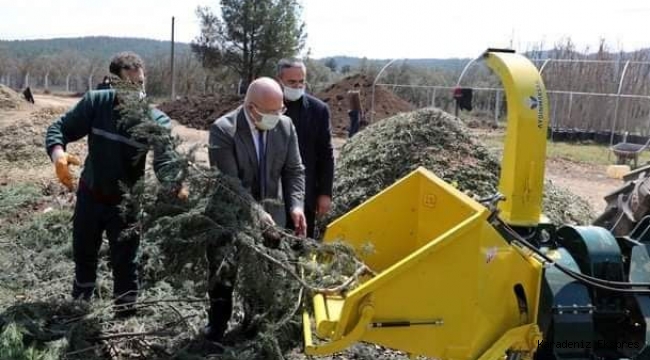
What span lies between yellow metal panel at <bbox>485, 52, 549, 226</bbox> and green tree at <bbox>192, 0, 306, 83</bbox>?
78.1ft

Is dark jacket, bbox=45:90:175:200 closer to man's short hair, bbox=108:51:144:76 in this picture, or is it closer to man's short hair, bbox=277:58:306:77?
man's short hair, bbox=108:51:144:76

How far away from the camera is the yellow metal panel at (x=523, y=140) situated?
3123 mm

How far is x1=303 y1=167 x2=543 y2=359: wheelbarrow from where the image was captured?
9.24 ft

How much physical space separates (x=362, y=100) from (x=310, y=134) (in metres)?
17.1

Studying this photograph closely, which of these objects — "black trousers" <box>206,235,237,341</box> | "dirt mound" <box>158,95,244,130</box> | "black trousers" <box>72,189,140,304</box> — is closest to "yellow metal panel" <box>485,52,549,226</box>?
"black trousers" <box>206,235,237,341</box>

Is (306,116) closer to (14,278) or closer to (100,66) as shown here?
(14,278)

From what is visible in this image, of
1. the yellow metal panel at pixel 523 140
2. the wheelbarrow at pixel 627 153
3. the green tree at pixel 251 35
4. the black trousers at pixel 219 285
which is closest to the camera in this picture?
the yellow metal panel at pixel 523 140

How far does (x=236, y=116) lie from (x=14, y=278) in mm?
2468

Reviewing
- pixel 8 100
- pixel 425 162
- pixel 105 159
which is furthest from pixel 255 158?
pixel 8 100

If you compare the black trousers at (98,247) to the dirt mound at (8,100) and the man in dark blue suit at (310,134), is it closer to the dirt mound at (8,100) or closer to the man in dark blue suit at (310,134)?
the man in dark blue suit at (310,134)

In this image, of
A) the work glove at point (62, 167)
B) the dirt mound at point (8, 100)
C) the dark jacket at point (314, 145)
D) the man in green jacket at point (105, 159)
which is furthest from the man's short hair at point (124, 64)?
the dirt mound at point (8, 100)

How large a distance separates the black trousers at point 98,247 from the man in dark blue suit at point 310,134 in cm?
118

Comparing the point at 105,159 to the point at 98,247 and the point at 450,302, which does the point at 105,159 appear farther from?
the point at 450,302

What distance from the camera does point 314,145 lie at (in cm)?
458
